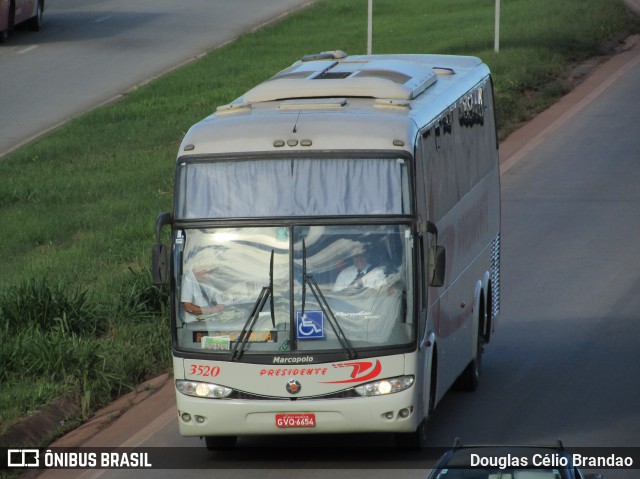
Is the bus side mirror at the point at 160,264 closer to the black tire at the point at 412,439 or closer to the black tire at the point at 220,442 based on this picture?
the black tire at the point at 220,442

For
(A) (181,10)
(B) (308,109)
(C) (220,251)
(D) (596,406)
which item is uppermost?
(B) (308,109)

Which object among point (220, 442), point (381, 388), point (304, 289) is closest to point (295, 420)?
point (381, 388)

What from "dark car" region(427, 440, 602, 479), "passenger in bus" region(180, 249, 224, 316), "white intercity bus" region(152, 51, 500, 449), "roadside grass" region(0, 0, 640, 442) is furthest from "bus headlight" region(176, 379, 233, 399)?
"dark car" region(427, 440, 602, 479)

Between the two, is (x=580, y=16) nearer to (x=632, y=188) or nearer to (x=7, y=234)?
(x=632, y=188)

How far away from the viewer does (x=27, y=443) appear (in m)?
15.4

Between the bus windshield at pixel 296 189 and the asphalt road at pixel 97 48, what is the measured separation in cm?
1936

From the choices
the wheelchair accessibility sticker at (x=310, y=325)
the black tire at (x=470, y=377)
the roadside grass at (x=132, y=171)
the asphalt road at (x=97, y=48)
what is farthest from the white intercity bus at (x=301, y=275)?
the asphalt road at (x=97, y=48)

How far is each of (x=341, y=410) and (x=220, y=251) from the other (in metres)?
1.73

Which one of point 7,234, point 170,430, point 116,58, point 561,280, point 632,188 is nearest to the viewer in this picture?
point 170,430

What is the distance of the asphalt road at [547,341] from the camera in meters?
14.9

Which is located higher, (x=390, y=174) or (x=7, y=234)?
(x=390, y=174)

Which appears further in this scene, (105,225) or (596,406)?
(105,225)

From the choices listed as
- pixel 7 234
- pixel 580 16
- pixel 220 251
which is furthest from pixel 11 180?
pixel 580 16

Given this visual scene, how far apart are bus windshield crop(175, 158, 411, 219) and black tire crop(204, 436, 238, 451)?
220 centimetres
